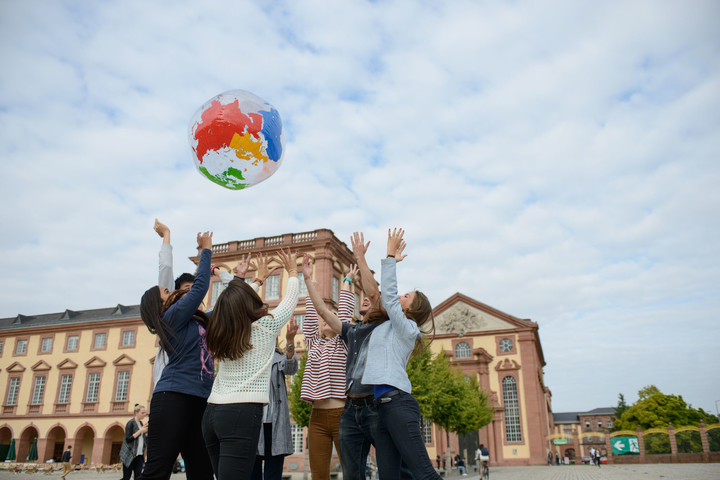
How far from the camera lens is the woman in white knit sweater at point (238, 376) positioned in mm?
3520

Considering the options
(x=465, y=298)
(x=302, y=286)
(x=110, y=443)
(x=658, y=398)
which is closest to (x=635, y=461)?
(x=465, y=298)

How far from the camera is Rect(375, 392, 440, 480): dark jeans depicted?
369 centimetres

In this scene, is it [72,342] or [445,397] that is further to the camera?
[72,342]

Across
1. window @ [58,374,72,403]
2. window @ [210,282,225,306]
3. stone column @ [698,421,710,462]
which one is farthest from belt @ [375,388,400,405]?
window @ [58,374,72,403]

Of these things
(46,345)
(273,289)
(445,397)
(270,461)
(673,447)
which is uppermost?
(273,289)

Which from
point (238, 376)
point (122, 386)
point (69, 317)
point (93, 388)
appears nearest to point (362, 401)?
point (238, 376)

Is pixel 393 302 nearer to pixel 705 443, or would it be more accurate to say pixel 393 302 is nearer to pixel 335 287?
pixel 335 287

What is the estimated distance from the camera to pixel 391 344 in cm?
418

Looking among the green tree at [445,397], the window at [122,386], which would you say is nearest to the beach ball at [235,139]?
the green tree at [445,397]

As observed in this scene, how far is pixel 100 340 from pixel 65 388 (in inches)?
182

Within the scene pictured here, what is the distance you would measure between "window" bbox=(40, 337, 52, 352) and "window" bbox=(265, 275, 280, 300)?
2249 cm

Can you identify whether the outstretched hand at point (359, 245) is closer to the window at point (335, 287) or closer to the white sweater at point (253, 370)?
the white sweater at point (253, 370)

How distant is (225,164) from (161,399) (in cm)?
266

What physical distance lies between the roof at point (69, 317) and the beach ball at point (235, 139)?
40684 millimetres
